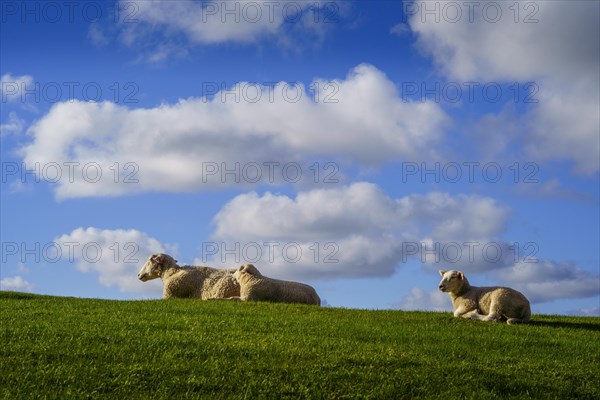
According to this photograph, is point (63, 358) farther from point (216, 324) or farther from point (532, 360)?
point (532, 360)

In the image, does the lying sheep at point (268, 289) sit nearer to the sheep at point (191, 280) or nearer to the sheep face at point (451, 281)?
the sheep at point (191, 280)

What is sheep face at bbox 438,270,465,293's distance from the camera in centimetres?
2456

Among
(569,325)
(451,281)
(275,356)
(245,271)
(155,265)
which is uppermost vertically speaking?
(155,265)

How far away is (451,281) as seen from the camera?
80.7 ft

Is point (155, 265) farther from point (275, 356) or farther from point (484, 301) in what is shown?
point (275, 356)

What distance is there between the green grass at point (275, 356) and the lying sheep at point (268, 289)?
143 inches

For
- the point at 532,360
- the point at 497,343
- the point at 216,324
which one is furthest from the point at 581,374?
the point at 216,324

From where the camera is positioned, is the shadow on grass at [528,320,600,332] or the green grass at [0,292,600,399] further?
the shadow on grass at [528,320,600,332]

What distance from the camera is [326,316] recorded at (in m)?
22.5

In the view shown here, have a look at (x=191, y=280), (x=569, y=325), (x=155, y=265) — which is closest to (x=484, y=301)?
(x=569, y=325)

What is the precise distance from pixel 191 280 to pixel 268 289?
316 centimetres

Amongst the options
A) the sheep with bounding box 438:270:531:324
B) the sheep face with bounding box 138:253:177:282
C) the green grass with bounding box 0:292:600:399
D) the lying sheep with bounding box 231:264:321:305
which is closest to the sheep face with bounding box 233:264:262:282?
the lying sheep with bounding box 231:264:321:305

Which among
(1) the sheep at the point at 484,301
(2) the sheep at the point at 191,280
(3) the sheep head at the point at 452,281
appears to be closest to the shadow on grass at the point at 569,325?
(1) the sheep at the point at 484,301

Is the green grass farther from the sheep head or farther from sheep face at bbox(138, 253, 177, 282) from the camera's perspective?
sheep face at bbox(138, 253, 177, 282)
